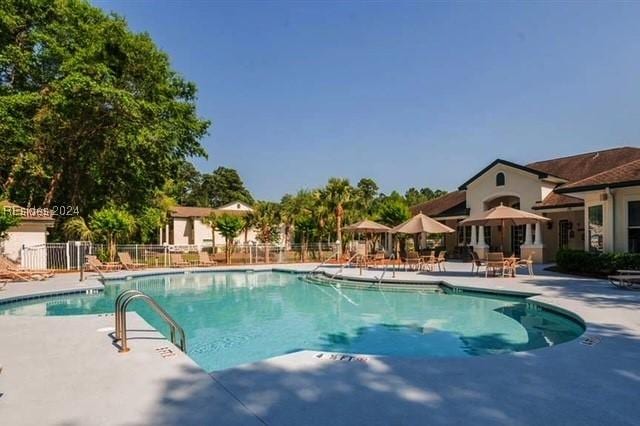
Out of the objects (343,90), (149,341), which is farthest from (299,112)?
(149,341)

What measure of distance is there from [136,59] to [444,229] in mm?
19701

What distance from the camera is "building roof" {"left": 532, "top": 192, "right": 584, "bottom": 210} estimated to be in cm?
2055

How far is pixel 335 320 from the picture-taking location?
1051cm

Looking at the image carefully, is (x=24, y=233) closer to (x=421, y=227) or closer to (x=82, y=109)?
(x=82, y=109)

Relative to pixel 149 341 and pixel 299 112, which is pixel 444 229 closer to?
pixel 299 112

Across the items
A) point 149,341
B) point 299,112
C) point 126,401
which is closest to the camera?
point 126,401

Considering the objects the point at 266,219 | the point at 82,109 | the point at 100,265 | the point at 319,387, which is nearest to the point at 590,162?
the point at 266,219

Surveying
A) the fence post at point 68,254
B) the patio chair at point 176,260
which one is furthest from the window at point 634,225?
the fence post at point 68,254

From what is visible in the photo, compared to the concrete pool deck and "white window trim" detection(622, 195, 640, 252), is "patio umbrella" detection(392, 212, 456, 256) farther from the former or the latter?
the concrete pool deck

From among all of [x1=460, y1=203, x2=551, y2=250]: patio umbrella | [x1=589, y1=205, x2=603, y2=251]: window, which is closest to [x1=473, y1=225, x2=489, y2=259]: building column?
[x1=460, y1=203, x2=551, y2=250]: patio umbrella

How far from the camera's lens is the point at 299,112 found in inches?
965

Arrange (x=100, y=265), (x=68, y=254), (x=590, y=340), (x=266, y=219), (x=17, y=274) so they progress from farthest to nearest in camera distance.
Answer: (x=266, y=219)
(x=68, y=254)
(x=100, y=265)
(x=17, y=274)
(x=590, y=340)

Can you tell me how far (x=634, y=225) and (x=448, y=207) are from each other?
47.4ft

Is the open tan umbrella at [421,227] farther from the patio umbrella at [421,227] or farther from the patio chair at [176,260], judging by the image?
the patio chair at [176,260]
